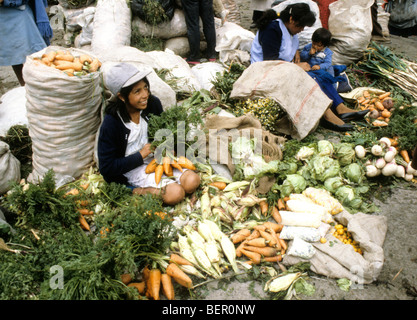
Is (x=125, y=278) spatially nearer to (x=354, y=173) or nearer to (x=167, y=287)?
(x=167, y=287)

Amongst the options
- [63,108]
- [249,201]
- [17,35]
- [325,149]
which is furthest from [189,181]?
[17,35]

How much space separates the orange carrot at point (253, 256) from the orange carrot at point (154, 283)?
0.68 meters

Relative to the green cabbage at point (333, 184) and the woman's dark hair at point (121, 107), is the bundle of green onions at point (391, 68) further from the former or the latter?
the woman's dark hair at point (121, 107)

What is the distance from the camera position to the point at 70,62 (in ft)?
9.24

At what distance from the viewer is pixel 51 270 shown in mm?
1895

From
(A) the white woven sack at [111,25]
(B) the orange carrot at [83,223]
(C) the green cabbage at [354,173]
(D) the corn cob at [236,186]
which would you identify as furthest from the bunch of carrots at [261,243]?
(A) the white woven sack at [111,25]

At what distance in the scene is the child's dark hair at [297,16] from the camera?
3.71 metres

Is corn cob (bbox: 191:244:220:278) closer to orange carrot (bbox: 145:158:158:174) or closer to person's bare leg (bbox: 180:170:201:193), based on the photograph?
person's bare leg (bbox: 180:170:201:193)

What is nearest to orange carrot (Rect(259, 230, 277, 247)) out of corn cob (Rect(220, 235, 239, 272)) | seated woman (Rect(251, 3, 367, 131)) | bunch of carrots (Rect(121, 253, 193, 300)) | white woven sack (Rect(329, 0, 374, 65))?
corn cob (Rect(220, 235, 239, 272))

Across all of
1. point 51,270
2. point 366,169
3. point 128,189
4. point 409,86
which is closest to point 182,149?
point 128,189

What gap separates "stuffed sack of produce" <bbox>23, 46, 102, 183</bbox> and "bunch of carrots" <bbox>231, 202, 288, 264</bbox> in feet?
5.67

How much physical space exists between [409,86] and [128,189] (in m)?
4.21

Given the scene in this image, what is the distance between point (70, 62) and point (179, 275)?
2080 millimetres
